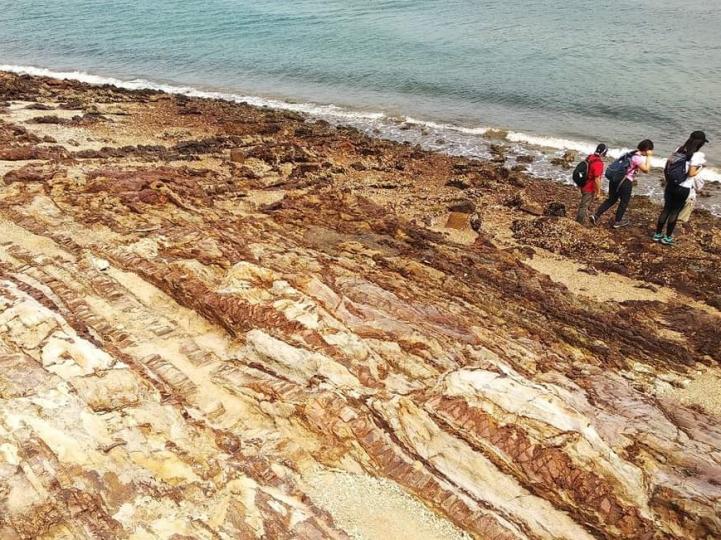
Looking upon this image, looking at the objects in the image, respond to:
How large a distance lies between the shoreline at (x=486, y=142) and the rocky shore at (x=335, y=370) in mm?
6553

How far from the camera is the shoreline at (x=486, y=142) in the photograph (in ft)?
63.6

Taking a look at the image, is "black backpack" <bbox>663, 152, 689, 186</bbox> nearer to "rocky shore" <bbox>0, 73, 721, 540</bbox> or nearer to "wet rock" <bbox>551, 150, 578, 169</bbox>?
"rocky shore" <bbox>0, 73, 721, 540</bbox>

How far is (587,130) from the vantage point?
24.8m

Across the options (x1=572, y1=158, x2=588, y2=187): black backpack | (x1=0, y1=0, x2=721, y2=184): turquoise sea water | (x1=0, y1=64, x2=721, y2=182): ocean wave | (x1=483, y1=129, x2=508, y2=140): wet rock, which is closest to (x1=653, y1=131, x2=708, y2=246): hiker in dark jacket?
(x1=572, y1=158, x2=588, y2=187): black backpack

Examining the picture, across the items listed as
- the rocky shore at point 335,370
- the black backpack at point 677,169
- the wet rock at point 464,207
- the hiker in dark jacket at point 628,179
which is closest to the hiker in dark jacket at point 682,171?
the black backpack at point 677,169

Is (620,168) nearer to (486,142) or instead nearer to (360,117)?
(486,142)

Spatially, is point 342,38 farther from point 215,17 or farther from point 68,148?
point 68,148

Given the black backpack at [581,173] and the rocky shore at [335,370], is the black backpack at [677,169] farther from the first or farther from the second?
the rocky shore at [335,370]

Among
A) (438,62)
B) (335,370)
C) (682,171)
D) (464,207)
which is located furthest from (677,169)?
(438,62)

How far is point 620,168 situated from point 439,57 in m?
24.4

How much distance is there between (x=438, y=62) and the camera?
3419cm

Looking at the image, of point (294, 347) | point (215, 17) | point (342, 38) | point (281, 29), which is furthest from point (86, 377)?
point (215, 17)

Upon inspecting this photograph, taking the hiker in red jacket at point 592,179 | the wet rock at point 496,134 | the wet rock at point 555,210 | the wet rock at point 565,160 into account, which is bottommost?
the wet rock at point 555,210

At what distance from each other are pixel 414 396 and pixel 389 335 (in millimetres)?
1321
